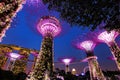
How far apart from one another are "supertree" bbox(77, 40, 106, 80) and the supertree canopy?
14806mm

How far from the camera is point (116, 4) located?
7598 millimetres

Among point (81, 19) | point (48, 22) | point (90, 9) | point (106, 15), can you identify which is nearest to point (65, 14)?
point (81, 19)

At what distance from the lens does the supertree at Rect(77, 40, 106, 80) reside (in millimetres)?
19562

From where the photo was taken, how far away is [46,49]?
17.4m

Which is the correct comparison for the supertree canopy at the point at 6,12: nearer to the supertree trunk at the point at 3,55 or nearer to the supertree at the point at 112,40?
the supertree at the point at 112,40

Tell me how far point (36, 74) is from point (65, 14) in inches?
347

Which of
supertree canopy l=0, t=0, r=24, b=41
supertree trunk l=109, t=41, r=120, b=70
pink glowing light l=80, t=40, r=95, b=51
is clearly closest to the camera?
supertree canopy l=0, t=0, r=24, b=41

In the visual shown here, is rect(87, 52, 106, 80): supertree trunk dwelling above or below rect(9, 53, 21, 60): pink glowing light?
below

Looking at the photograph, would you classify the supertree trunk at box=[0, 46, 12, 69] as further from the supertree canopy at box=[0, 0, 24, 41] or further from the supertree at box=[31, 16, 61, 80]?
the supertree canopy at box=[0, 0, 24, 41]

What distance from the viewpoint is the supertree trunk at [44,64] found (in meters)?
15.4

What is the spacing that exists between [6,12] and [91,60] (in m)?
15.6

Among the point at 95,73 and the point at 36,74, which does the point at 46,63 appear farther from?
the point at 95,73

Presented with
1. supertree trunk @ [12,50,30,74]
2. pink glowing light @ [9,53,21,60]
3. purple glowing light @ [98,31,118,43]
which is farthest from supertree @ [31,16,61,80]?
pink glowing light @ [9,53,21,60]

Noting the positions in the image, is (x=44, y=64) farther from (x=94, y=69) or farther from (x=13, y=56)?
(x=13, y=56)
